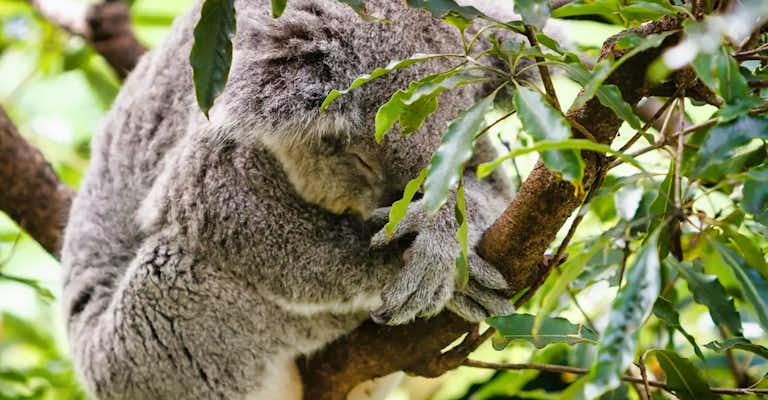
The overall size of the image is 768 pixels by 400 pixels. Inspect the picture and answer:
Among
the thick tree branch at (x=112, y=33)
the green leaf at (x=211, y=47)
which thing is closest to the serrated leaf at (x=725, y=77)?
the green leaf at (x=211, y=47)

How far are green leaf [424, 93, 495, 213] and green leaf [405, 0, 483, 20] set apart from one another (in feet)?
0.78

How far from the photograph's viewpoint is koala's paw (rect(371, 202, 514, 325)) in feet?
7.21

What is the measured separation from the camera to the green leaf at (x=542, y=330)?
71.9 inches

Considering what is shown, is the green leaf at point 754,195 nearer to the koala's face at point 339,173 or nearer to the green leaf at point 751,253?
the green leaf at point 751,253

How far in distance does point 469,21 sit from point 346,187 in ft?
3.40

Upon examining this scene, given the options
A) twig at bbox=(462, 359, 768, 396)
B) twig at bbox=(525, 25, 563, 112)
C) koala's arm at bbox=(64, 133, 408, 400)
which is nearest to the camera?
twig at bbox=(525, 25, 563, 112)

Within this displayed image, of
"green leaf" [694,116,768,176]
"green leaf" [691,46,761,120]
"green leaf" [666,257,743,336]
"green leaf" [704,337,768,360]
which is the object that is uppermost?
"green leaf" [691,46,761,120]

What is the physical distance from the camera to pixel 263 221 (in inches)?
103

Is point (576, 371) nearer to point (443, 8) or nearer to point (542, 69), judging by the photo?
point (542, 69)

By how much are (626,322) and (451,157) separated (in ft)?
1.31

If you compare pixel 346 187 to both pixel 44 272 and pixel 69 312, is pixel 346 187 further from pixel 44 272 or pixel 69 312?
pixel 44 272

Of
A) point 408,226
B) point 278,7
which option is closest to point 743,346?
point 408,226

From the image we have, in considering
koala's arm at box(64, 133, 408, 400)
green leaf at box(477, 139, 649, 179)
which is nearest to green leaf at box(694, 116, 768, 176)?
green leaf at box(477, 139, 649, 179)

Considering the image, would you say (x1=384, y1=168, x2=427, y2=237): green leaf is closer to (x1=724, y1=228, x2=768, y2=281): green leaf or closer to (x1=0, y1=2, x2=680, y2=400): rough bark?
(x1=0, y1=2, x2=680, y2=400): rough bark
